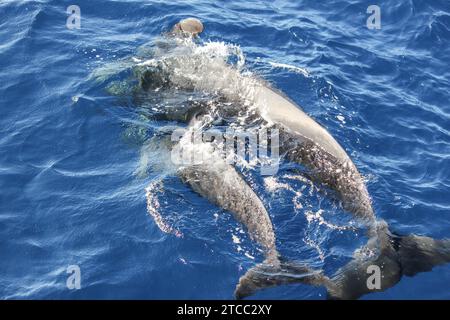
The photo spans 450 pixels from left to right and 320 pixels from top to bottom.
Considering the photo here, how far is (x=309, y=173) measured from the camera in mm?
14289

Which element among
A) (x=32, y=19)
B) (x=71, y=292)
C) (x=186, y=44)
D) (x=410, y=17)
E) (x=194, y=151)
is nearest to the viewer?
(x=71, y=292)

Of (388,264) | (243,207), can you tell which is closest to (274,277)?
(243,207)

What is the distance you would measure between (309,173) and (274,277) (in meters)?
3.52

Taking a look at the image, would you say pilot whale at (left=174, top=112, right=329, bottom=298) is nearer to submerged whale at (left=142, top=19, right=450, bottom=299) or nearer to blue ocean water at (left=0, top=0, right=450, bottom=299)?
submerged whale at (left=142, top=19, right=450, bottom=299)

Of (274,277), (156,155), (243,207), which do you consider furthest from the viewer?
(156,155)

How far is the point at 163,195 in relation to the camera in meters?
13.8

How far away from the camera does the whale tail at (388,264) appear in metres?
11.5

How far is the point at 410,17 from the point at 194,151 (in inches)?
483

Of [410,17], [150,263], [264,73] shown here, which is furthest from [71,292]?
[410,17]

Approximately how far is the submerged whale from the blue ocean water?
27 centimetres

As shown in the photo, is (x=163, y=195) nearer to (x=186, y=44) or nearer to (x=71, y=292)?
(x=71, y=292)

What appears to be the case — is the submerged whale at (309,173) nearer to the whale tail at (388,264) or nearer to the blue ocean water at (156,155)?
the whale tail at (388,264)

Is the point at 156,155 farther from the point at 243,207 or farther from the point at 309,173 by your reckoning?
the point at 309,173

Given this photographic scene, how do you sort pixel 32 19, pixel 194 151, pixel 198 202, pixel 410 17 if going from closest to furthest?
1. pixel 198 202
2. pixel 194 151
3. pixel 32 19
4. pixel 410 17
